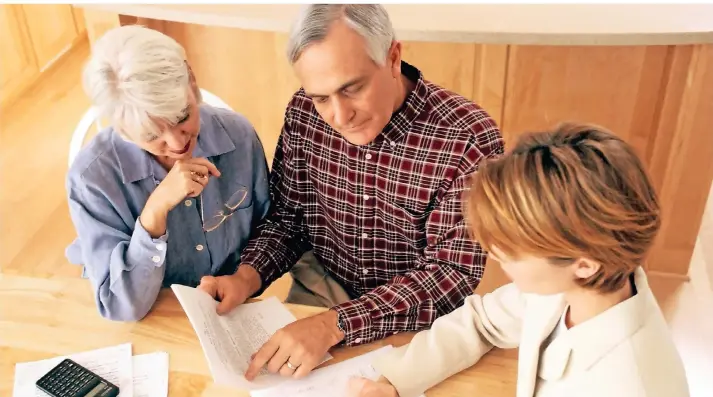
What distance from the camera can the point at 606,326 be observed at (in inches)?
39.6

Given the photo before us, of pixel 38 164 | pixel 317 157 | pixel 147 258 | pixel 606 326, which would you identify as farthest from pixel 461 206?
pixel 38 164

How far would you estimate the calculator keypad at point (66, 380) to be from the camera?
1.19 m

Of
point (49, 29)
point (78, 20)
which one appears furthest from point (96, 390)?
point (78, 20)

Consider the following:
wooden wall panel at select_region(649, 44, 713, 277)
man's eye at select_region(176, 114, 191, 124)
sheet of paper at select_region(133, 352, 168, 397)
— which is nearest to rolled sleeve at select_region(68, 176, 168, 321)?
sheet of paper at select_region(133, 352, 168, 397)

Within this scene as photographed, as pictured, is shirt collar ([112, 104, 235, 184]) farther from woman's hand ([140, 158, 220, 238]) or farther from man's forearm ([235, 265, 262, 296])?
man's forearm ([235, 265, 262, 296])

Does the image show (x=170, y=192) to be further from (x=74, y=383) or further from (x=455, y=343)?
(x=455, y=343)

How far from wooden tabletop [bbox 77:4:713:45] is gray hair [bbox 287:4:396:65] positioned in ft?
2.37

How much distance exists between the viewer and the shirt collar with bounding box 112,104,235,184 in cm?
141

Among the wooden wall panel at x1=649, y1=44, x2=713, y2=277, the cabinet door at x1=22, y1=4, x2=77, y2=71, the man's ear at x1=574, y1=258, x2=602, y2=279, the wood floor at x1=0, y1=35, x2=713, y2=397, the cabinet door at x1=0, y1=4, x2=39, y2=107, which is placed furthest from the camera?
the cabinet door at x1=22, y1=4, x2=77, y2=71

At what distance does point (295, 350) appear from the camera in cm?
123

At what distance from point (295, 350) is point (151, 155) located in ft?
1.68

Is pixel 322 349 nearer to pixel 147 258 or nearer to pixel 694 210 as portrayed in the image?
pixel 147 258

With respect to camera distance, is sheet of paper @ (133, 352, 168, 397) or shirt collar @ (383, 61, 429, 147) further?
shirt collar @ (383, 61, 429, 147)

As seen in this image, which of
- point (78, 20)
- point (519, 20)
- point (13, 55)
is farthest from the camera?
point (78, 20)
